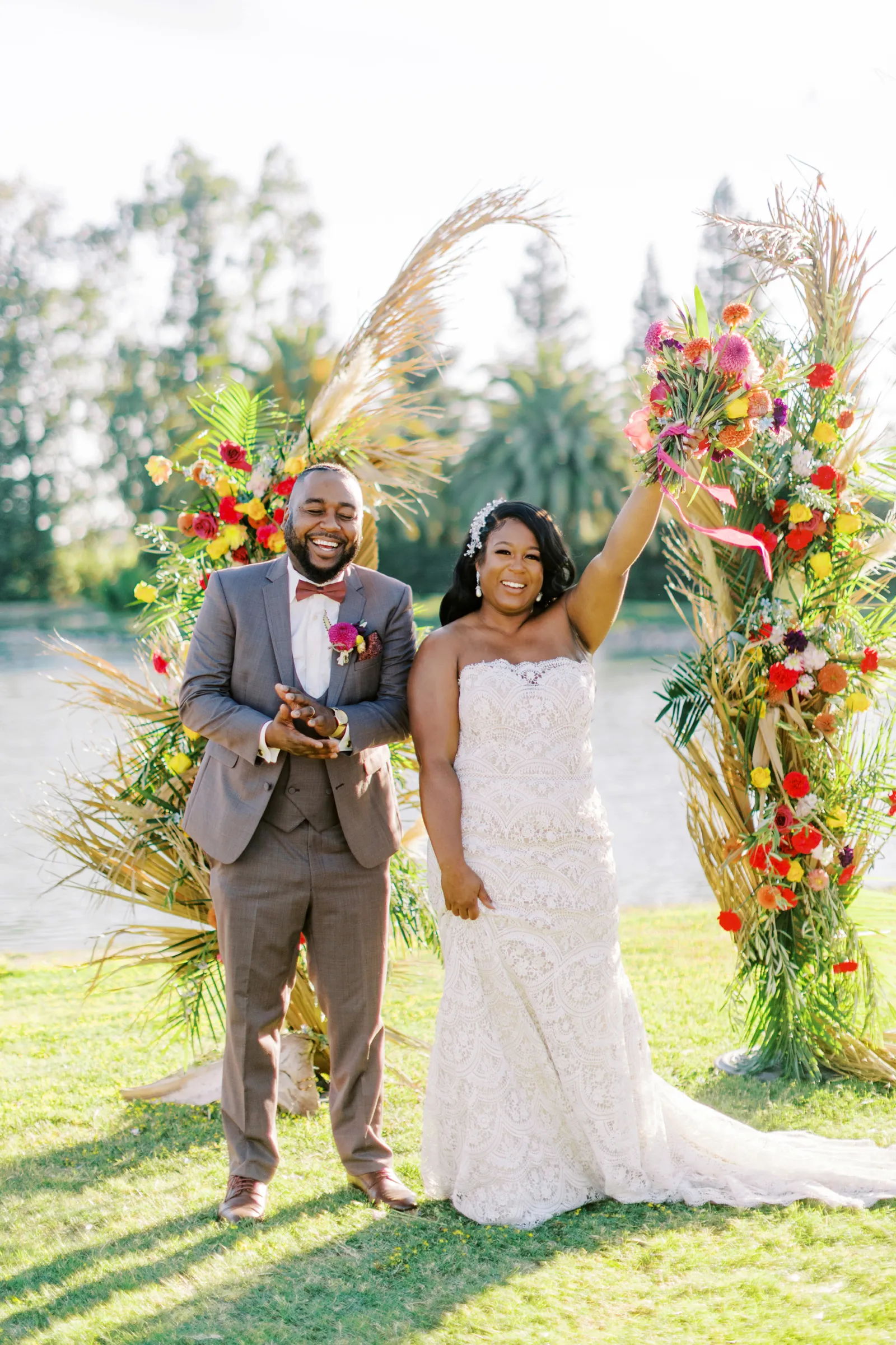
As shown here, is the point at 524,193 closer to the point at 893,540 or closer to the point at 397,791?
the point at 893,540

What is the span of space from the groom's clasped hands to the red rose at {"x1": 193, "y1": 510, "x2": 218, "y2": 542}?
1321 millimetres

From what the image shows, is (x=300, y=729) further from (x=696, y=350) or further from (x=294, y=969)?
(x=696, y=350)

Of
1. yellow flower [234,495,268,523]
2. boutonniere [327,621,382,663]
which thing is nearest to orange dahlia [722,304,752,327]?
boutonniere [327,621,382,663]

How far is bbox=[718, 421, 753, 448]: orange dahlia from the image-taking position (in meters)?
3.71

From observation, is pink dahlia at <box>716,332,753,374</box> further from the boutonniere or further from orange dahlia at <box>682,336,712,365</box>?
the boutonniere

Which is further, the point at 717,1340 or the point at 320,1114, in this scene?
the point at 320,1114

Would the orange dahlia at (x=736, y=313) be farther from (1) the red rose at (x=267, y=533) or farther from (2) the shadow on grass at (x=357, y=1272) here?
(2) the shadow on grass at (x=357, y=1272)

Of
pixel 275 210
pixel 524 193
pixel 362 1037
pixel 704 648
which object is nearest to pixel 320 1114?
pixel 362 1037

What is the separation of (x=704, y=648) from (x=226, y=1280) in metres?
2.72

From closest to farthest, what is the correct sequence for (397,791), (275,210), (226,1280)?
1. (226,1280)
2. (397,791)
3. (275,210)

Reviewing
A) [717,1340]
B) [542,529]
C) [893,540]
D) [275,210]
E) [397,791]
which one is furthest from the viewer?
[275,210]

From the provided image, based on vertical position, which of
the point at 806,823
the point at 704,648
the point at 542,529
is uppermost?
the point at 542,529

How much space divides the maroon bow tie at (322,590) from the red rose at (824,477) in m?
1.83

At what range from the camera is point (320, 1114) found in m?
4.67
